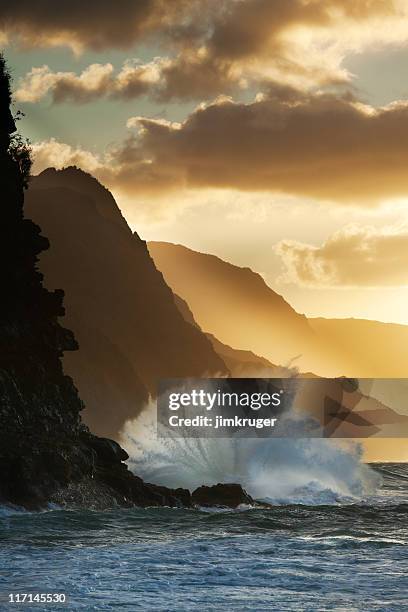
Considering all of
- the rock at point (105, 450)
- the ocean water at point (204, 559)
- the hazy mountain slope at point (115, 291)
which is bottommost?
the ocean water at point (204, 559)

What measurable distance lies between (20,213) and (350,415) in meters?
153

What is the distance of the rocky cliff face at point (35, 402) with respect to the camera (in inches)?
1412

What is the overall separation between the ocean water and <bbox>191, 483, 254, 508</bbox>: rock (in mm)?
1677

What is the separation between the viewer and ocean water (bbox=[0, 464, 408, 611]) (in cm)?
2030

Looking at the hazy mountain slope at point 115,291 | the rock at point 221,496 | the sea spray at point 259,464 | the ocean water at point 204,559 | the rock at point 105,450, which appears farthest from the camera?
the hazy mountain slope at point 115,291

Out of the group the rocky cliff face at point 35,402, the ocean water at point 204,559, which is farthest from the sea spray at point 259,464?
the ocean water at point 204,559

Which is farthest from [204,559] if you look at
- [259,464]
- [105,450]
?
[259,464]

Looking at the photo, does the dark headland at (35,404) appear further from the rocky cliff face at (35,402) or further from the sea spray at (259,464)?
the sea spray at (259,464)

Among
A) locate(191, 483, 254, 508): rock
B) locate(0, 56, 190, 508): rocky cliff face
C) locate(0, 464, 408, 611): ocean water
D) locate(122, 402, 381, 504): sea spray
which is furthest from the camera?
locate(122, 402, 381, 504): sea spray

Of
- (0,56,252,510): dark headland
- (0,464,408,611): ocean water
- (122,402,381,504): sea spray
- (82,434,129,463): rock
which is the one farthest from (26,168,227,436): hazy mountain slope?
(0,464,408,611): ocean water

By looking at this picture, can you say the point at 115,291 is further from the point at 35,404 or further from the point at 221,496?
the point at 35,404

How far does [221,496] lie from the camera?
4331 centimetres

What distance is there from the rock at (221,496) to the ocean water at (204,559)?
5.50 feet

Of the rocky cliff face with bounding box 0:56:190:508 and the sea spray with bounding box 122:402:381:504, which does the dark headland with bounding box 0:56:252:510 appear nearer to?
the rocky cliff face with bounding box 0:56:190:508
